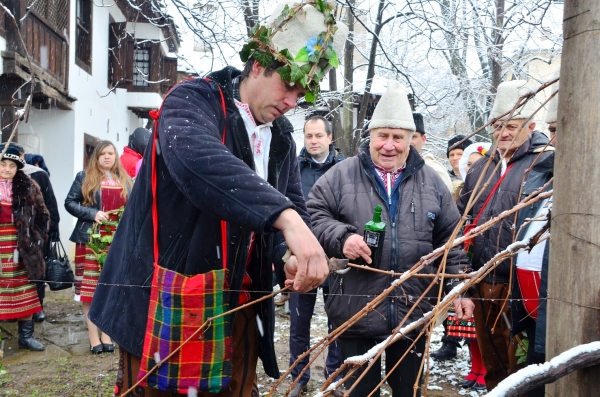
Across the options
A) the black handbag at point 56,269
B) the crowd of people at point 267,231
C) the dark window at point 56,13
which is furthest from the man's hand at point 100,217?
the dark window at point 56,13

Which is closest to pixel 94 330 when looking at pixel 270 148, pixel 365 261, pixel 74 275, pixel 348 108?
pixel 74 275

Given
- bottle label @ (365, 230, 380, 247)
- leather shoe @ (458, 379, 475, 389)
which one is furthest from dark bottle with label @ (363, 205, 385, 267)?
leather shoe @ (458, 379, 475, 389)

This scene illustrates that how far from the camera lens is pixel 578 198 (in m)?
1.48

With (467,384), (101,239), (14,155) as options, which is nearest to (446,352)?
(467,384)

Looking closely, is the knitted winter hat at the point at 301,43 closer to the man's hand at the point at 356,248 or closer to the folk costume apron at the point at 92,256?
the man's hand at the point at 356,248

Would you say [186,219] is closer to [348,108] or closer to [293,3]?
[293,3]

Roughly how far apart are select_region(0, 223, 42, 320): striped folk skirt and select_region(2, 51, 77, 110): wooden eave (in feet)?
6.74

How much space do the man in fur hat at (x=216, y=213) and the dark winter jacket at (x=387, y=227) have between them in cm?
99

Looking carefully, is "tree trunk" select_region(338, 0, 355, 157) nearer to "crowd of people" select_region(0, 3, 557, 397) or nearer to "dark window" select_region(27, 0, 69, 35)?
"dark window" select_region(27, 0, 69, 35)

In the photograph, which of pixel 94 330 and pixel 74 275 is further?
pixel 74 275

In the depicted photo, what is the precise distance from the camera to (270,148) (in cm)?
231

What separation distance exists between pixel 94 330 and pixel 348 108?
22.6ft

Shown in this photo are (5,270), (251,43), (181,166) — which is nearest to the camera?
(181,166)

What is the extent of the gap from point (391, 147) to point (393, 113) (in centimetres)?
20
